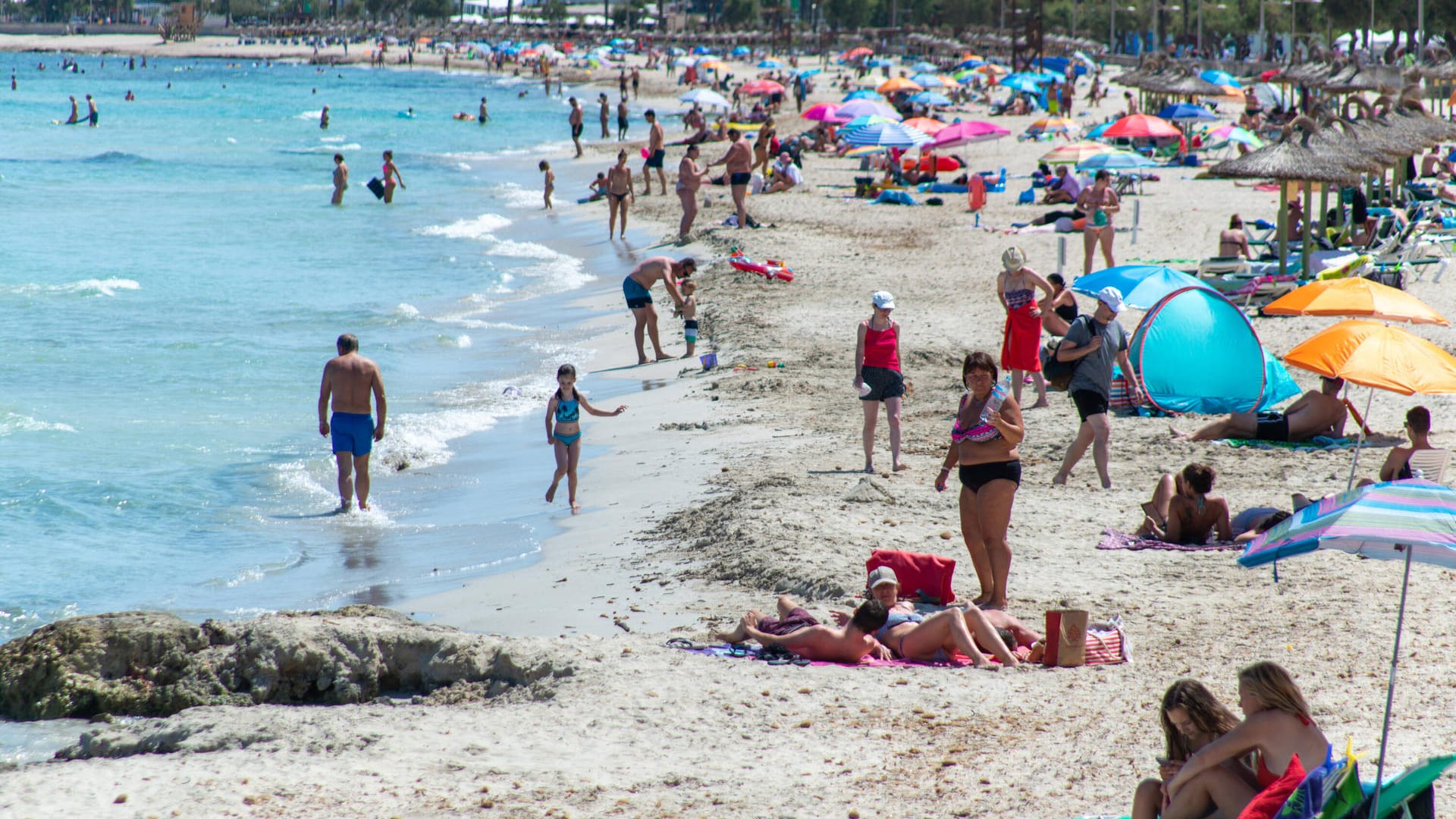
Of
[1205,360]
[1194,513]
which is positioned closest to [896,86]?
[1205,360]

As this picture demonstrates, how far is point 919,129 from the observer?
26031 mm

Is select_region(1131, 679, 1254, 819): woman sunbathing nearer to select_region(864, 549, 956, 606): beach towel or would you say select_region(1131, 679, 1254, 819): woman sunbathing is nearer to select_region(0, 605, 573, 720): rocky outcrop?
select_region(864, 549, 956, 606): beach towel

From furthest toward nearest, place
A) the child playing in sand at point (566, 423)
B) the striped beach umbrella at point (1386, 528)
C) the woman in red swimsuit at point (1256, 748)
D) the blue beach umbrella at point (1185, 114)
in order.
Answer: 1. the blue beach umbrella at point (1185, 114)
2. the child playing in sand at point (566, 423)
3. the striped beach umbrella at point (1386, 528)
4. the woman in red swimsuit at point (1256, 748)

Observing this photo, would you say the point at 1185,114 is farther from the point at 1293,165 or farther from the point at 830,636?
the point at 830,636

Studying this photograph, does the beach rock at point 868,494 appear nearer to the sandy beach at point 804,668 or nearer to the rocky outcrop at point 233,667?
the sandy beach at point 804,668

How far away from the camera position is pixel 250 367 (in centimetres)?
1513

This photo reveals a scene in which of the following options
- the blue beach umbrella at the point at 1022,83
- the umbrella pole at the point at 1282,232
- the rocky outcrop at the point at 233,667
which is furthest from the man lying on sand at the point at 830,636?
the blue beach umbrella at the point at 1022,83

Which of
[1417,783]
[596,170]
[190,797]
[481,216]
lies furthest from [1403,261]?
[596,170]

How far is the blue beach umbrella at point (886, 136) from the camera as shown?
79.9 ft

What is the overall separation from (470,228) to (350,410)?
16.8 meters

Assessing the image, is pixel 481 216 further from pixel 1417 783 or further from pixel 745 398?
pixel 1417 783

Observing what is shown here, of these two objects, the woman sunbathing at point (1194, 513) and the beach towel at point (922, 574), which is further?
the woman sunbathing at point (1194, 513)

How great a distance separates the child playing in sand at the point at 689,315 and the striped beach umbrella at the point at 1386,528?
921 cm

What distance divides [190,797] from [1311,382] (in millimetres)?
9783
